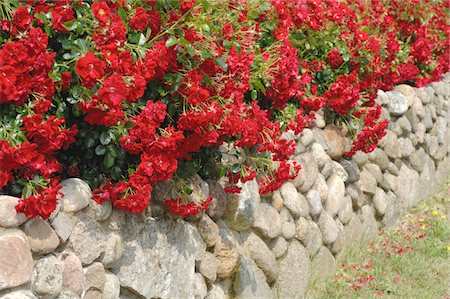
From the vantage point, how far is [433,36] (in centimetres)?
643

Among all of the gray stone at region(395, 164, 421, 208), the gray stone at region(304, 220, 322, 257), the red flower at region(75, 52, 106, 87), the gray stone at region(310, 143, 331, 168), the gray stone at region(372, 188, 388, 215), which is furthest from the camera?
the gray stone at region(395, 164, 421, 208)

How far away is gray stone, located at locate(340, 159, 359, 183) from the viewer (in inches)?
197

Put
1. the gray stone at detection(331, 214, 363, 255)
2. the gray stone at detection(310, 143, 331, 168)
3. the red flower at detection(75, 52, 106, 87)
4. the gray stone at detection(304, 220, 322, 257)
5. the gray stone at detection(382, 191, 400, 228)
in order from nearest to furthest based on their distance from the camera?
1. the red flower at detection(75, 52, 106, 87)
2. the gray stone at detection(304, 220, 322, 257)
3. the gray stone at detection(310, 143, 331, 168)
4. the gray stone at detection(331, 214, 363, 255)
5. the gray stone at detection(382, 191, 400, 228)

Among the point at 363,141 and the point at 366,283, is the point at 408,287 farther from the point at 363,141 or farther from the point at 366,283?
the point at 363,141

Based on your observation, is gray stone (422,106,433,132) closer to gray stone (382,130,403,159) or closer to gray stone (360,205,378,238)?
gray stone (382,130,403,159)

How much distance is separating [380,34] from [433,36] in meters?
1.12

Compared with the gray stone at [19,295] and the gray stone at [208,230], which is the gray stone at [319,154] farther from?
the gray stone at [19,295]

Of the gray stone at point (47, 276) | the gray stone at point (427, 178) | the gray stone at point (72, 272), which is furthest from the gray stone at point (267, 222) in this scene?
the gray stone at point (427, 178)

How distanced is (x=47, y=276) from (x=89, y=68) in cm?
79

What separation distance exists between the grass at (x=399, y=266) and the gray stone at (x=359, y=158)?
577 millimetres

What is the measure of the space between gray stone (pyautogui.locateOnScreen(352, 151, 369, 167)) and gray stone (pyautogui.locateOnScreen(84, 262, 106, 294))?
271 centimetres

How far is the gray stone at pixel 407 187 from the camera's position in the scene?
230 inches

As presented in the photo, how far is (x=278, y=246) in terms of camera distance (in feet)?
13.4

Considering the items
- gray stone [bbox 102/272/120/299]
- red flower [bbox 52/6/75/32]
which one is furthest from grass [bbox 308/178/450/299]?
red flower [bbox 52/6/75/32]
